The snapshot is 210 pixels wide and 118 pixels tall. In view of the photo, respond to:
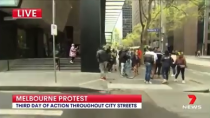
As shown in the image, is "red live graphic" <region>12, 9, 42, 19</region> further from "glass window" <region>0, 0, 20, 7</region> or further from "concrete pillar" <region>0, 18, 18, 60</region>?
"concrete pillar" <region>0, 18, 18, 60</region>

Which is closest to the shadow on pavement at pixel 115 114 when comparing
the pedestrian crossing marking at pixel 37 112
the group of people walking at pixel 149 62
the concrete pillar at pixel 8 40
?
the pedestrian crossing marking at pixel 37 112

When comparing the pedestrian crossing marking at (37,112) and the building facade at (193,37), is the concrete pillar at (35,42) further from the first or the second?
the building facade at (193,37)

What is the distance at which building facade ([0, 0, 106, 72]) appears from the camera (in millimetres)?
16953

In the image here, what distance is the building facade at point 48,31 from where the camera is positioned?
1695cm

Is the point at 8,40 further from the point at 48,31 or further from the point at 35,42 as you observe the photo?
the point at 48,31

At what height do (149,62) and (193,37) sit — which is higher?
(193,37)

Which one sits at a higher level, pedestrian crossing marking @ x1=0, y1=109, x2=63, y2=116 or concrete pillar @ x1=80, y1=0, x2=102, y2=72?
concrete pillar @ x1=80, y1=0, x2=102, y2=72

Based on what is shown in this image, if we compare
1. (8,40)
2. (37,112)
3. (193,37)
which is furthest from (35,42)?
(193,37)

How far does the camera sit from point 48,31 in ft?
103

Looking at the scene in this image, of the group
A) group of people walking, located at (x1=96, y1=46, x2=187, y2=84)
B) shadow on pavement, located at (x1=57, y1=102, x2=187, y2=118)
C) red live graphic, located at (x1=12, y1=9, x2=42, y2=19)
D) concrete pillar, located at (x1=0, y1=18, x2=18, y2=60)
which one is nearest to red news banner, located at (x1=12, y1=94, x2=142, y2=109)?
shadow on pavement, located at (x1=57, y1=102, x2=187, y2=118)

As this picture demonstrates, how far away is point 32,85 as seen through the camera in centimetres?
1104

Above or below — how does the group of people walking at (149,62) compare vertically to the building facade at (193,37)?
below

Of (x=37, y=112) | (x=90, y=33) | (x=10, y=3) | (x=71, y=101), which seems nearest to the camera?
(x=71, y=101)

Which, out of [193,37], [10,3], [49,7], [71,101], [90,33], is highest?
[49,7]
